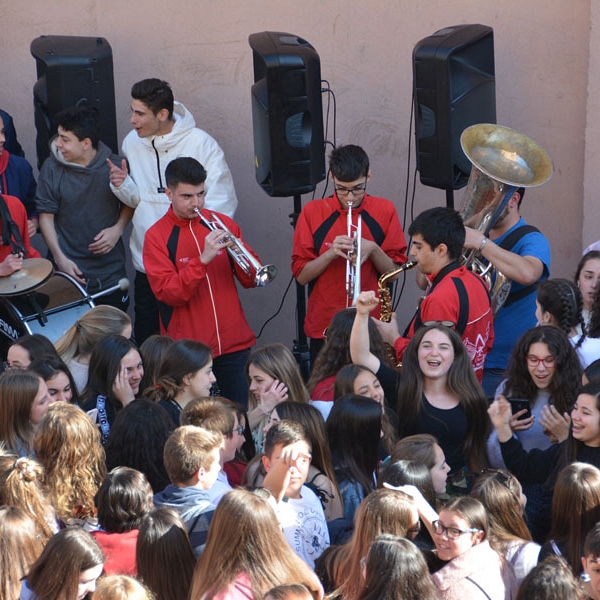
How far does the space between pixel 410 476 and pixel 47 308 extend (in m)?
2.76

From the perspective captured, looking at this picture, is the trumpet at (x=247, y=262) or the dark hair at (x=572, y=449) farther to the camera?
the trumpet at (x=247, y=262)

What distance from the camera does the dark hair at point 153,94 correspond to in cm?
597

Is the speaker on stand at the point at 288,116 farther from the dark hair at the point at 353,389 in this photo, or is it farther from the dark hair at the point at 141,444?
the dark hair at the point at 141,444

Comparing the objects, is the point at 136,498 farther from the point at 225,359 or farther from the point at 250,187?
the point at 250,187

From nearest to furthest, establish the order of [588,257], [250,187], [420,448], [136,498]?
[136,498] < [420,448] < [588,257] < [250,187]

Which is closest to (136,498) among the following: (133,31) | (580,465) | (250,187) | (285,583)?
(285,583)

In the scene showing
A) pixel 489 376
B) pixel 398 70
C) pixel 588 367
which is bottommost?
pixel 489 376

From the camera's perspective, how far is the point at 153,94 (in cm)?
600

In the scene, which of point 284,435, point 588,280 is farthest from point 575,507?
point 588,280

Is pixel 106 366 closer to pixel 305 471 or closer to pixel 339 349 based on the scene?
pixel 339 349

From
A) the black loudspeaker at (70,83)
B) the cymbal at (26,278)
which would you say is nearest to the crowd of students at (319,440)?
the cymbal at (26,278)

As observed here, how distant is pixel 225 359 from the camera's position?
5.55 m

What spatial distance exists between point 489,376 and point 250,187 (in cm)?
266

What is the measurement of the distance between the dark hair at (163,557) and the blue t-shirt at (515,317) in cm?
264
